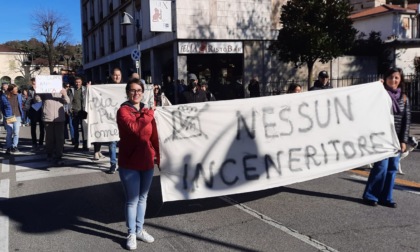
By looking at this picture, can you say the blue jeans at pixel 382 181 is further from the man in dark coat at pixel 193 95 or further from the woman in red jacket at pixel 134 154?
the man in dark coat at pixel 193 95

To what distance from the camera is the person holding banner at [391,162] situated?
5.66m

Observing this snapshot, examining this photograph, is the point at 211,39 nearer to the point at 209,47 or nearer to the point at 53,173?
the point at 209,47

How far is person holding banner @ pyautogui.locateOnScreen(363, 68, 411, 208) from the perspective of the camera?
5660 millimetres

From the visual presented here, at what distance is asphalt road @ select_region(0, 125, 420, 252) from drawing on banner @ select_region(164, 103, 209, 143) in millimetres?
1084

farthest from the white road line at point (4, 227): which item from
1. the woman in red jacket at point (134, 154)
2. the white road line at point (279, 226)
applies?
the white road line at point (279, 226)

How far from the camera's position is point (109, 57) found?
37.9 m

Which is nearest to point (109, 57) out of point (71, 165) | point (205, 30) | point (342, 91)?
point (205, 30)

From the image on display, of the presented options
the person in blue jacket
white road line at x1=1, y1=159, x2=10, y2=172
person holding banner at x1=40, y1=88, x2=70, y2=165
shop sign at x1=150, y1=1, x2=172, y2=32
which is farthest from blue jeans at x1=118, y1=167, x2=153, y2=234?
shop sign at x1=150, y1=1, x2=172, y2=32

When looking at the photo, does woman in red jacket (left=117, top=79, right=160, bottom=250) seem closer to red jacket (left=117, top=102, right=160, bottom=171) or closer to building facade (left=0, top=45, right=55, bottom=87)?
red jacket (left=117, top=102, right=160, bottom=171)

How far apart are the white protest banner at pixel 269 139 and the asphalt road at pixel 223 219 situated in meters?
0.45

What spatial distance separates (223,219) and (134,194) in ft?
4.51

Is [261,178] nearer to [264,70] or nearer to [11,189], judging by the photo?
[11,189]

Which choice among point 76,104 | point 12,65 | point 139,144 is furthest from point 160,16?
point 12,65

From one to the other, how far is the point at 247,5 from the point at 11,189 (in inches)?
763
